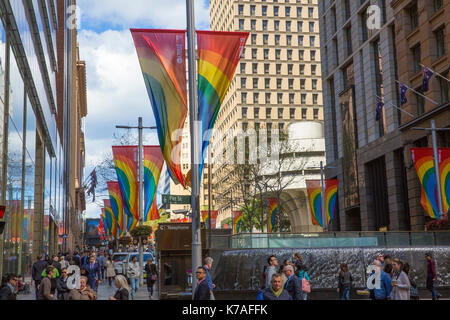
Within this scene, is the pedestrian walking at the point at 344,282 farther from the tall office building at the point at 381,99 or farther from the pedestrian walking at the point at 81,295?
the tall office building at the point at 381,99

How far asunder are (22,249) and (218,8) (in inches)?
5250

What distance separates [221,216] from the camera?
154 metres

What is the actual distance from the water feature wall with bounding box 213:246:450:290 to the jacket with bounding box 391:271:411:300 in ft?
42.3

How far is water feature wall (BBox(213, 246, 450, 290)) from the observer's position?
25609 millimetres

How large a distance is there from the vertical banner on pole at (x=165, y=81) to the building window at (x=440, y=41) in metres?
27.9

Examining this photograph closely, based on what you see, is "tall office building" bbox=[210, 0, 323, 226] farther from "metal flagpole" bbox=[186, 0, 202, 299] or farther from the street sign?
the street sign

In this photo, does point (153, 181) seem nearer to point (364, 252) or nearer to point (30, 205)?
point (30, 205)

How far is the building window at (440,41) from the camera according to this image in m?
39.8

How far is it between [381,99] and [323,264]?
2540 cm

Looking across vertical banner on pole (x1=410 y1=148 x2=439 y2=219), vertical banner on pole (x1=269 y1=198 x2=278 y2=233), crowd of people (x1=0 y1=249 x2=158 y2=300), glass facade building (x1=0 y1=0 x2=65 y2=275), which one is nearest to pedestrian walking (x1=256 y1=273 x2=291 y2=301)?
crowd of people (x1=0 y1=249 x2=158 y2=300)

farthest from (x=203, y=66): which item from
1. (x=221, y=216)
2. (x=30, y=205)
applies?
(x=221, y=216)

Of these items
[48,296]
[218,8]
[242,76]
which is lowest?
[48,296]

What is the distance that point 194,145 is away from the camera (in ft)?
54.2

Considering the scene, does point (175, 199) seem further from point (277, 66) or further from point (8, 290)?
point (277, 66)
